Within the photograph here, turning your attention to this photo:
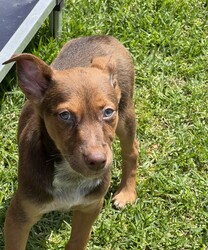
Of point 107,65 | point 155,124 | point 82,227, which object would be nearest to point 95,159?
point 107,65

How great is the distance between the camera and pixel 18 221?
177 inches

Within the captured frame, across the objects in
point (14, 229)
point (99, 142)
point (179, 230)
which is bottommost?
point (179, 230)

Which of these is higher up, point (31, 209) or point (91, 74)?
point (91, 74)

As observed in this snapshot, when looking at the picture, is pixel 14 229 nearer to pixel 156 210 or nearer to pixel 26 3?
pixel 156 210

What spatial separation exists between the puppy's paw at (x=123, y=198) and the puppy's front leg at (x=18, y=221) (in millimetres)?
1158

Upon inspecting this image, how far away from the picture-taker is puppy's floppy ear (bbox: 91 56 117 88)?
443 cm

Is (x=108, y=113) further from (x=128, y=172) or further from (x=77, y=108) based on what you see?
(x=128, y=172)

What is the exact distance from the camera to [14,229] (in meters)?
4.57

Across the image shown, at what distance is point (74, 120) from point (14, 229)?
1.06 m

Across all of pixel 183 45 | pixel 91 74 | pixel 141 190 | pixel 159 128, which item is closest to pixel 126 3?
pixel 183 45

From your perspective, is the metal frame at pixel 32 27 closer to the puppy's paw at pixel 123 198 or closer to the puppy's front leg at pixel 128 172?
the puppy's front leg at pixel 128 172

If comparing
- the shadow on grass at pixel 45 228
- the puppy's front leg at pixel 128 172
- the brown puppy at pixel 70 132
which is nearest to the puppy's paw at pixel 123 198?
the puppy's front leg at pixel 128 172

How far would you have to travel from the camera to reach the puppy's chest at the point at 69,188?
4.45m

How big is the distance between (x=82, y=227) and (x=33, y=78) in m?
1.24
